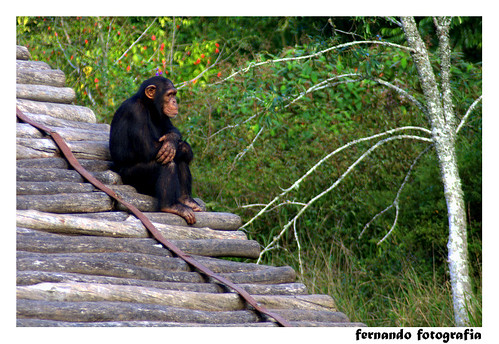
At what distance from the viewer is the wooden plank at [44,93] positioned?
5.44m

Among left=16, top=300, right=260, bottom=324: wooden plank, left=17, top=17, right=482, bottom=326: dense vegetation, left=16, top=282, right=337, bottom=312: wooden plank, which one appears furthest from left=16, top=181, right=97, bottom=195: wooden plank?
left=17, top=17, right=482, bottom=326: dense vegetation

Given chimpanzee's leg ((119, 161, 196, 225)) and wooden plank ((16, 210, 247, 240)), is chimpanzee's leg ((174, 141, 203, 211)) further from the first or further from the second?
wooden plank ((16, 210, 247, 240))

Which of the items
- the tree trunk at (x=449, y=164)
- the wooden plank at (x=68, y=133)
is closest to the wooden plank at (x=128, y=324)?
the wooden plank at (x=68, y=133)

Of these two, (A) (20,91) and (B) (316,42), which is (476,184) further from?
(A) (20,91)

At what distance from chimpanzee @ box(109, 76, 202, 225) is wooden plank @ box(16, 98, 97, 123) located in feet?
2.03

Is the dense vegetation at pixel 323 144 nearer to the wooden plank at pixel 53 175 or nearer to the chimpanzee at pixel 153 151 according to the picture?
the chimpanzee at pixel 153 151

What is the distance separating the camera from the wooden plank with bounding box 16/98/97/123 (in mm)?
5288

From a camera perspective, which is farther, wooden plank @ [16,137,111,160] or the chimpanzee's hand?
the chimpanzee's hand

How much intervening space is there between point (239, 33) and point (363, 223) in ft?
19.4

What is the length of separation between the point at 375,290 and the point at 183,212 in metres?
4.04

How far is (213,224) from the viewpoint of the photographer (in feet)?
16.1

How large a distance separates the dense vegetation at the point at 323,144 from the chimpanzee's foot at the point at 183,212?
5.43ft

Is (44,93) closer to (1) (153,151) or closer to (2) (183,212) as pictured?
(1) (153,151)

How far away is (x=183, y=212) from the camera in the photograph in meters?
4.74
